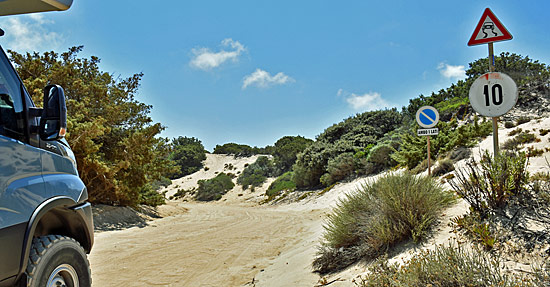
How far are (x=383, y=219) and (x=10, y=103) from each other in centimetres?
468

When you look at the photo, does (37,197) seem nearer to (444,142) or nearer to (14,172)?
(14,172)

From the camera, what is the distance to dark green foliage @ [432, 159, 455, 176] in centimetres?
1243

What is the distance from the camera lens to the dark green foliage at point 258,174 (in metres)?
34.6

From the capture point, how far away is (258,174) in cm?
3644

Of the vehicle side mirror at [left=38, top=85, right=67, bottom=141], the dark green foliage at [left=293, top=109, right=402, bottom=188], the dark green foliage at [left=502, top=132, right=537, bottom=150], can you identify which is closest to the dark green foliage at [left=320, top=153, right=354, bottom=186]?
the dark green foliage at [left=293, top=109, right=402, bottom=188]

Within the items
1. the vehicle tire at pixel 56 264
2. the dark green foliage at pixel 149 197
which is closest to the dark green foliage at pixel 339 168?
the dark green foliage at pixel 149 197

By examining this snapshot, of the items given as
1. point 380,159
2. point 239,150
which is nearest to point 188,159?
point 239,150

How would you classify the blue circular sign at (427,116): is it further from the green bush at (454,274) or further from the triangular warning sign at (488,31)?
the green bush at (454,274)

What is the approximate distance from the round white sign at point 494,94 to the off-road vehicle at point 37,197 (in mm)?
5827

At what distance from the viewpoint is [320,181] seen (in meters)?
23.3

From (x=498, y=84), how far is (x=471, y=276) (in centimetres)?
381

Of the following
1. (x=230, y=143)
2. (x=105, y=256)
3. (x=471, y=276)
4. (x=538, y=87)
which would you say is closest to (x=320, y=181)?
(x=538, y=87)

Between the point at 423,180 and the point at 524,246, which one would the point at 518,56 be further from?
the point at 524,246

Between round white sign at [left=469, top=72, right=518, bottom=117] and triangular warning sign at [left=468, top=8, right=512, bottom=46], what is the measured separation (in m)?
0.71
